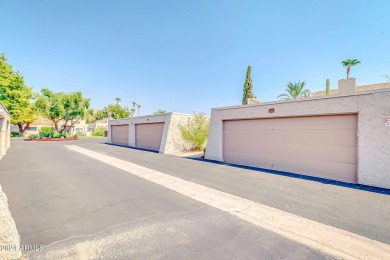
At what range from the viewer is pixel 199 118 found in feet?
52.0

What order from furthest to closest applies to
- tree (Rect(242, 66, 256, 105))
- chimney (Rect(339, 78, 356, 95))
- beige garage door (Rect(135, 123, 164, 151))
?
tree (Rect(242, 66, 256, 105))
beige garage door (Rect(135, 123, 164, 151))
chimney (Rect(339, 78, 356, 95))

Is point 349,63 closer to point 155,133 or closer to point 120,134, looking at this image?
point 155,133

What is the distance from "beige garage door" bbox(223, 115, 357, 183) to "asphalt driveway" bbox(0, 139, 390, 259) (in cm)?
128

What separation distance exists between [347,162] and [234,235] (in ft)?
19.8

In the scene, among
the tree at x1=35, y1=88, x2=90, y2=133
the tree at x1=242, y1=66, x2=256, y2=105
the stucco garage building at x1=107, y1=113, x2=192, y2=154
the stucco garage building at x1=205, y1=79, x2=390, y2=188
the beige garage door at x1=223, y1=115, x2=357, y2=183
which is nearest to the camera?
the stucco garage building at x1=205, y1=79, x2=390, y2=188

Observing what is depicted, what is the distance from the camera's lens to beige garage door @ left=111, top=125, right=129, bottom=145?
2116cm

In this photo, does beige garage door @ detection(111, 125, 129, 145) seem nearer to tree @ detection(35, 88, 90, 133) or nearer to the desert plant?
the desert plant

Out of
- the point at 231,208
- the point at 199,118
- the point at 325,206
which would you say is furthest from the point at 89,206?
the point at 199,118

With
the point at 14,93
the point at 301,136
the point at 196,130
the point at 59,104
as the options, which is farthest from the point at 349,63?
the point at 14,93

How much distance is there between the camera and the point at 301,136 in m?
7.84

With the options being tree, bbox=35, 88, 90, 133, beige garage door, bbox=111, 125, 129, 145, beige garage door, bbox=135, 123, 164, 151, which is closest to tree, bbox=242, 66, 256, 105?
beige garage door, bbox=135, 123, 164, 151

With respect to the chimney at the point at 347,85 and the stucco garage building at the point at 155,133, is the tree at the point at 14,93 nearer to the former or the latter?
the stucco garage building at the point at 155,133

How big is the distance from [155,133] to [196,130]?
4.00 metres

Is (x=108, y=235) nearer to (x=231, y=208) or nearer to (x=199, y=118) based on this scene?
(x=231, y=208)
